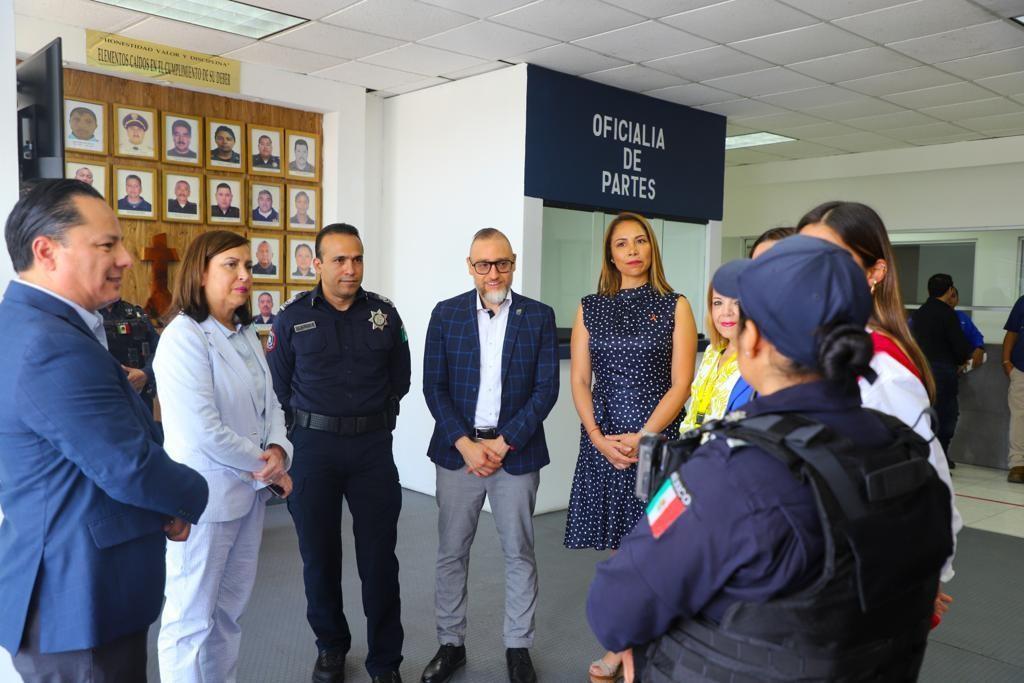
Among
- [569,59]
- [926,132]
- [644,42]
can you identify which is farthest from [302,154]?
[926,132]

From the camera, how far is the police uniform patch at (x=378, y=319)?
305cm

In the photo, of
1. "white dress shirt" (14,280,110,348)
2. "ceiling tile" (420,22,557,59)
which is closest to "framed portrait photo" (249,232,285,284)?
"ceiling tile" (420,22,557,59)

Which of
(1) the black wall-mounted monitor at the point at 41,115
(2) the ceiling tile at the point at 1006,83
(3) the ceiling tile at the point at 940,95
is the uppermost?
(2) the ceiling tile at the point at 1006,83

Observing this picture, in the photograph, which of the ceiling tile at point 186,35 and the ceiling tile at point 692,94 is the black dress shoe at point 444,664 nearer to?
the ceiling tile at point 186,35

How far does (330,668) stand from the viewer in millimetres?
2980

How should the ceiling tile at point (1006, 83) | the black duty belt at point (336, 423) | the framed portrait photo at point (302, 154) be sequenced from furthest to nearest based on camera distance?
the framed portrait photo at point (302, 154)
the ceiling tile at point (1006, 83)
the black duty belt at point (336, 423)

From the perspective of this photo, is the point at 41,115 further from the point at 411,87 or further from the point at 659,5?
the point at 411,87

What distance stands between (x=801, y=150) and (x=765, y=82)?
9.69 ft

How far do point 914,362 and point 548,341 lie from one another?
1579 mm

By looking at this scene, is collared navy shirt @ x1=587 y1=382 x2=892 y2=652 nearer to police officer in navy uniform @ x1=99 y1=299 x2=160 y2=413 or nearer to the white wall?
police officer in navy uniform @ x1=99 y1=299 x2=160 y2=413

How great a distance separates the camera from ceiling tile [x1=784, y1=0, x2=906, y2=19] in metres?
4.02

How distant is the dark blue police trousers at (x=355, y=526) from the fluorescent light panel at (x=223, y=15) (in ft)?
8.59

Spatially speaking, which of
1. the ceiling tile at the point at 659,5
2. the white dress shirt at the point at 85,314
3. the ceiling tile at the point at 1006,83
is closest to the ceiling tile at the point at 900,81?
the ceiling tile at the point at 1006,83

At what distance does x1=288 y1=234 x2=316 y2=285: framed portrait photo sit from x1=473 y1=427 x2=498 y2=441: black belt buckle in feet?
10.4
